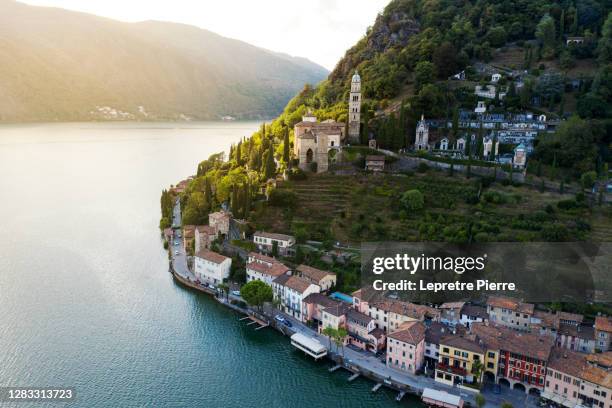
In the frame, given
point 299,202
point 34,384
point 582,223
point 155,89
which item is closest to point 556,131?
point 582,223

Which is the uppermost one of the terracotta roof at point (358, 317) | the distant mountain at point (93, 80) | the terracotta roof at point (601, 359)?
the distant mountain at point (93, 80)

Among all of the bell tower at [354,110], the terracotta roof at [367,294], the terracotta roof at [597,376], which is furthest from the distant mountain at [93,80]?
the terracotta roof at [597,376]

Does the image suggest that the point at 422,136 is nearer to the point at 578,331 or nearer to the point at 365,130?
the point at 365,130

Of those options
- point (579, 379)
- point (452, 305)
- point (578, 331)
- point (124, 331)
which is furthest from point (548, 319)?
point (124, 331)

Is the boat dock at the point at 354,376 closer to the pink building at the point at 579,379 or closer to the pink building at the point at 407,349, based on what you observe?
the pink building at the point at 407,349

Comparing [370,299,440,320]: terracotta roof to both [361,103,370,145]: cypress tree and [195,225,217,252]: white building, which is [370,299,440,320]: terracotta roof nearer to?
[195,225,217,252]: white building

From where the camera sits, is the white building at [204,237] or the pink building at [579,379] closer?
the pink building at [579,379]

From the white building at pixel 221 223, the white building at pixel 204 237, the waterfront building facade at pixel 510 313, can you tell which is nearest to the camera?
the waterfront building facade at pixel 510 313
